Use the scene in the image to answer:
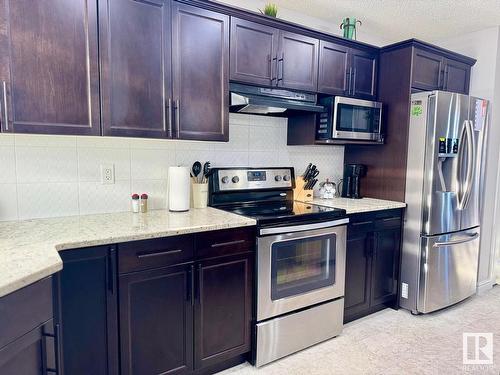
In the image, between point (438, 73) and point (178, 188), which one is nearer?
point (178, 188)

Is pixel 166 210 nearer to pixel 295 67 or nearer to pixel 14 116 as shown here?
pixel 14 116

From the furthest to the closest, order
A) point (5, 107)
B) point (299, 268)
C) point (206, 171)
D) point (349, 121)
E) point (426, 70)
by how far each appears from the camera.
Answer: point (426, 70) → point (349, 121) → point (206, 171) → point (299, 268) → point (5, 107)

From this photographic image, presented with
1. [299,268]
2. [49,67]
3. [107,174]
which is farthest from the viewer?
[299,268]

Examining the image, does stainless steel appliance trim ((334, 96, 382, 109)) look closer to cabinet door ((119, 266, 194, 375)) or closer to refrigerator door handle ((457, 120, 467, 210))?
refrigerator door handle ((457, 120, 467, 210))

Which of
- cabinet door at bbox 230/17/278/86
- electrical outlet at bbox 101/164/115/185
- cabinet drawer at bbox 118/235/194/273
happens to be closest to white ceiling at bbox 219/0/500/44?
cabinet door at bbox 230/17/278/86

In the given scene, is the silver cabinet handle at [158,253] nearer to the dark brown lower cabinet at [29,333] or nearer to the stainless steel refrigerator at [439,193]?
the dark brown lower cabinet at [29,333]

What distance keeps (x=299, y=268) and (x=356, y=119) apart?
137 centimetres

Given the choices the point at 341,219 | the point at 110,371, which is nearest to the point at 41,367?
the point at 110,371

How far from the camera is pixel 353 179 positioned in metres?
3.11

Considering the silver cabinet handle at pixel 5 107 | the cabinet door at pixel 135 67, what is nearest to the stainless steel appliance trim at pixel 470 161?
Answer: the cabinet door at pixel 135 67

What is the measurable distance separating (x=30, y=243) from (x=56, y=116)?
64cm

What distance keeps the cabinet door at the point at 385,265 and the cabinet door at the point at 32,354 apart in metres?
2.30

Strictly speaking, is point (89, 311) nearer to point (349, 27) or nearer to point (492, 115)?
point (349, 27)

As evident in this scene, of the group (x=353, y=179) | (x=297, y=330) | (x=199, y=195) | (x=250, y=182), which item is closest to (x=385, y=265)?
(x=353, y=179)
